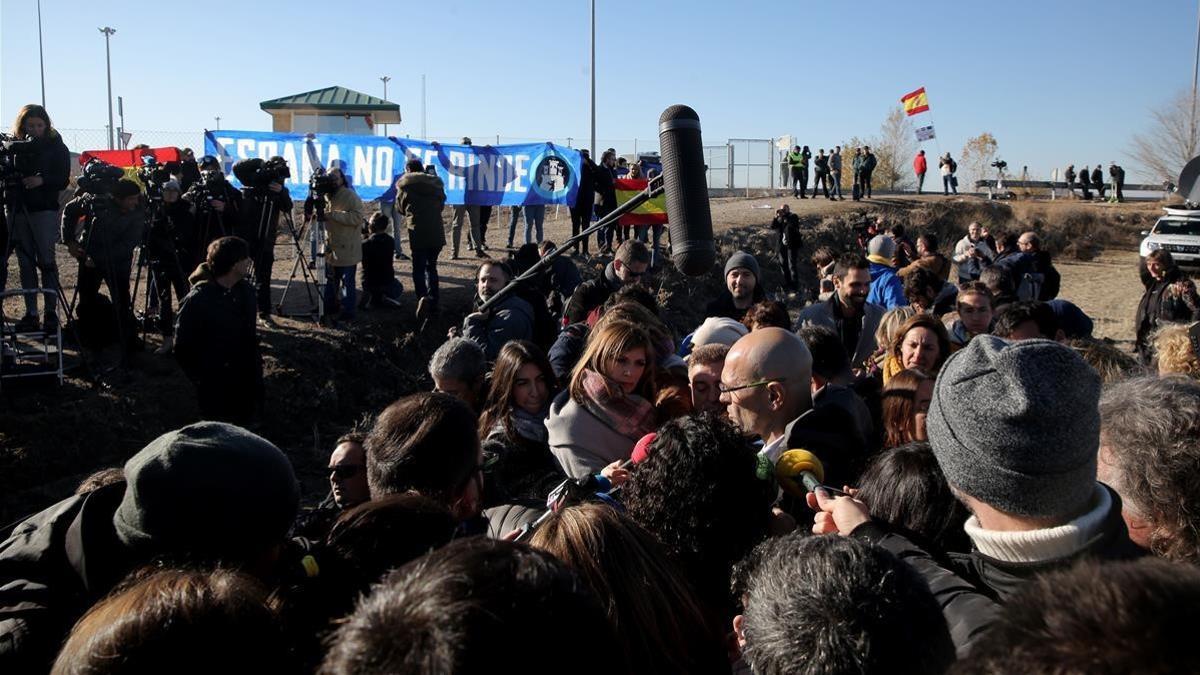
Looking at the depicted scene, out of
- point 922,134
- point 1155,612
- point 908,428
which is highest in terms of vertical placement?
point 922,134

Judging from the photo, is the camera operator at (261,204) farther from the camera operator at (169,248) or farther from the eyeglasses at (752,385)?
the eyeglasses at (752,385)

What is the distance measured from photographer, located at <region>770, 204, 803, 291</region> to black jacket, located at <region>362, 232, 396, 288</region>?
881cm

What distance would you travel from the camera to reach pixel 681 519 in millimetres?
2209

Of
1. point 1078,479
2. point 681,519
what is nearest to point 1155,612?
point 1078,479

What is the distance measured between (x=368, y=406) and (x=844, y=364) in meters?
6.74

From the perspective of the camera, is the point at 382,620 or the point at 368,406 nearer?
the point at 382,620

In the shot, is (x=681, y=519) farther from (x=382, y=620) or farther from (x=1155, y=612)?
(x=1155, y=612)

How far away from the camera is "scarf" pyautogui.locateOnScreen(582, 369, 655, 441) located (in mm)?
3812

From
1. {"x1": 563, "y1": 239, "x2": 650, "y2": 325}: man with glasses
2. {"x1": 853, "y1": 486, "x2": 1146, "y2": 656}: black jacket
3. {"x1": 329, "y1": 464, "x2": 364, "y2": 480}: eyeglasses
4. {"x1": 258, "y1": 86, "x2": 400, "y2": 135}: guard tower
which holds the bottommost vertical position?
{"x1": 329, "y1": 464, "x2": 364, "y2": 480}: eyeglasses

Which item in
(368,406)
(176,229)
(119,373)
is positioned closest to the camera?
(119,373)

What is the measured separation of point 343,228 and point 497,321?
5.15 m

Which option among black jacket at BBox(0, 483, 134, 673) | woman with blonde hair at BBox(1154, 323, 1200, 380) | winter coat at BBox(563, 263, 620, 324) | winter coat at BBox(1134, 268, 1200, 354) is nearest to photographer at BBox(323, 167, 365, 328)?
winter coat at BBox(563, 263, 620, 324)

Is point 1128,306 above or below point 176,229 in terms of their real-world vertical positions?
below

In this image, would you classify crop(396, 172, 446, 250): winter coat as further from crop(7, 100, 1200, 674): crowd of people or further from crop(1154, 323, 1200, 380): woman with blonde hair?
crop(1154, 323, 1200, 380): woman with blonde hair
